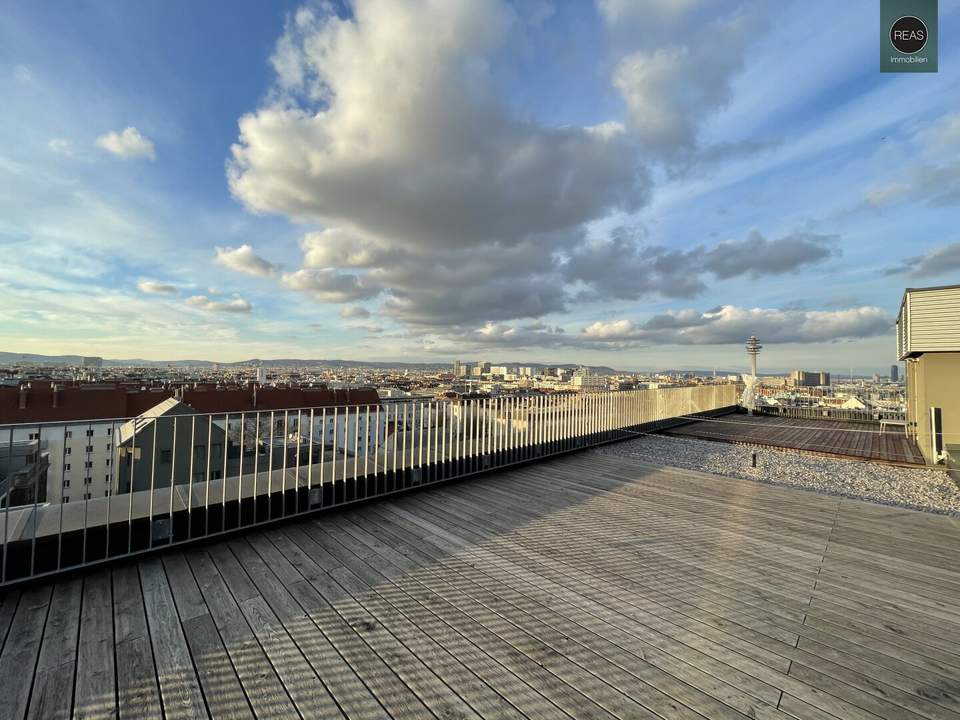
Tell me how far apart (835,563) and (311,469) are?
451cm

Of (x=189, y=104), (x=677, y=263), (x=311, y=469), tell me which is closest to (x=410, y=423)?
(x=311, y=469)

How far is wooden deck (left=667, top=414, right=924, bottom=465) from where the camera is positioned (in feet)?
25.0

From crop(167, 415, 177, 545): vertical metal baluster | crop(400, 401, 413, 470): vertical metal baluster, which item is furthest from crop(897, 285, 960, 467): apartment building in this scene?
crop(167, 415, 177, 545): vertical metal baluster

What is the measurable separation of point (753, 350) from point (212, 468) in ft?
62.1

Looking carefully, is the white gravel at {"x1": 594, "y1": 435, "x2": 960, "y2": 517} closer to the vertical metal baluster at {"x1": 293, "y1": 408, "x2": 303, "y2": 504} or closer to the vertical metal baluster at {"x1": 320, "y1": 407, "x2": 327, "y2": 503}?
the vertical metal baluster at {"x1": 320, "y1": 407, "x2": 327, "y2": 503}

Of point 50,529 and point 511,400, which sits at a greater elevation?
point 511,400

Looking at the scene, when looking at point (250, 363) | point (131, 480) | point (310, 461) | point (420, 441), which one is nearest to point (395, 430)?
point (420, 441)

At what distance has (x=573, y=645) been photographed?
6.06 ft

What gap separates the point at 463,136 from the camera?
10742mm

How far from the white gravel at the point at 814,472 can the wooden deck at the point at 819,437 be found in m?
0.72

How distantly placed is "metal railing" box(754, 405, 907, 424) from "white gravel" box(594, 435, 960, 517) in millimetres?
7465

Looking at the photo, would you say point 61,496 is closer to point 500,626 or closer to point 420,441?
point 420,441

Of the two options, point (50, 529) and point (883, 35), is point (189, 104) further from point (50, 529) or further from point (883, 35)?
point (883, 35)

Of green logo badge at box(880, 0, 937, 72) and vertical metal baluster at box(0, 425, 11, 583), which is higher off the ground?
green logo badge at box(880, 0, 937, 72)
